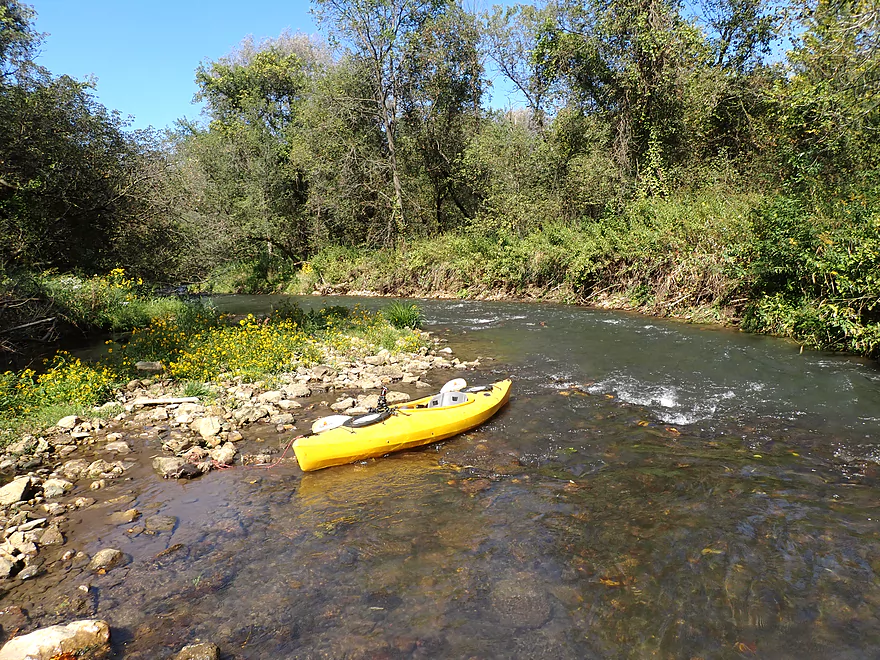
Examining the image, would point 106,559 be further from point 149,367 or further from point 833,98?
point 833,98

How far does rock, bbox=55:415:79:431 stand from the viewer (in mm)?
6352

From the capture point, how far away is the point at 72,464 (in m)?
5.52

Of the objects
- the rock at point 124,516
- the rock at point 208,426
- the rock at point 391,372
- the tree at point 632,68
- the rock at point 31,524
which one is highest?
the tree at point 632,68

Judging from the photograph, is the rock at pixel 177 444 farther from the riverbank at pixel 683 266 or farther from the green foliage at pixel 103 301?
the riverbank at pixel 683 266

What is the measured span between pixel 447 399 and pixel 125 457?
3.84m

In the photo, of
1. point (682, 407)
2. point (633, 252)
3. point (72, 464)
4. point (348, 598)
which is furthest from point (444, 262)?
point (348, 598)

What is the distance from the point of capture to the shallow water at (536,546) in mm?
3242

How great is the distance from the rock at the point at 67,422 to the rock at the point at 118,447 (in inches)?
26.9

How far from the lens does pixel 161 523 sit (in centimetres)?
458

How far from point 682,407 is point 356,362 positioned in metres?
5.47

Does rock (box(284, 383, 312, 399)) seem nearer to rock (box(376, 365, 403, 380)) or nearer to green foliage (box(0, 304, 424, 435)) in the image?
green foliage (box(0, 304, 424, 435))

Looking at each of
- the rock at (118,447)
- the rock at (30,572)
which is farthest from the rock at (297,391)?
the rock at (30,572)

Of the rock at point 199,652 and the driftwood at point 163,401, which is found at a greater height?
the driftwood at point 163,401

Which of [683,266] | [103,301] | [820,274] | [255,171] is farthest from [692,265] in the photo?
[255,171]
